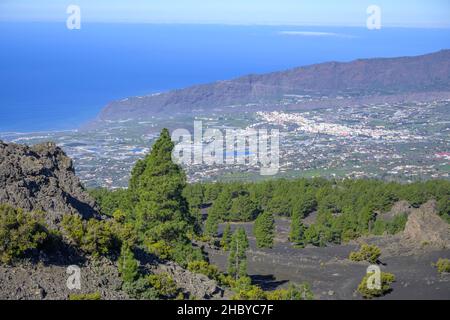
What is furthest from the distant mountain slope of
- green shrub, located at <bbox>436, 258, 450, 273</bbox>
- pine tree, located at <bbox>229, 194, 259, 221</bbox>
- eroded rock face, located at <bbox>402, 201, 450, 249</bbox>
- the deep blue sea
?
green shrub, located at <bbox>436, 258, 450, 273</bbox>

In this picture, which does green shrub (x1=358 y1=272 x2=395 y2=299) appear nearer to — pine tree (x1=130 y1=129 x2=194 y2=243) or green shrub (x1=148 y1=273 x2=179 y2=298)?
green shrub (x1=148 y1=273 x2=179 y2=298)

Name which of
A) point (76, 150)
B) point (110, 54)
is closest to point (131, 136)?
point (76, 150)

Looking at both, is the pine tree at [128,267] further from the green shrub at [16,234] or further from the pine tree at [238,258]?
the pine tree at [238,258]

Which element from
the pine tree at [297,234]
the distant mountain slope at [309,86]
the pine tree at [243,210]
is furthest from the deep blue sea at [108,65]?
the pine tree at [297,234]

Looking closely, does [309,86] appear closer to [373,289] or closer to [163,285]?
[373,289]
